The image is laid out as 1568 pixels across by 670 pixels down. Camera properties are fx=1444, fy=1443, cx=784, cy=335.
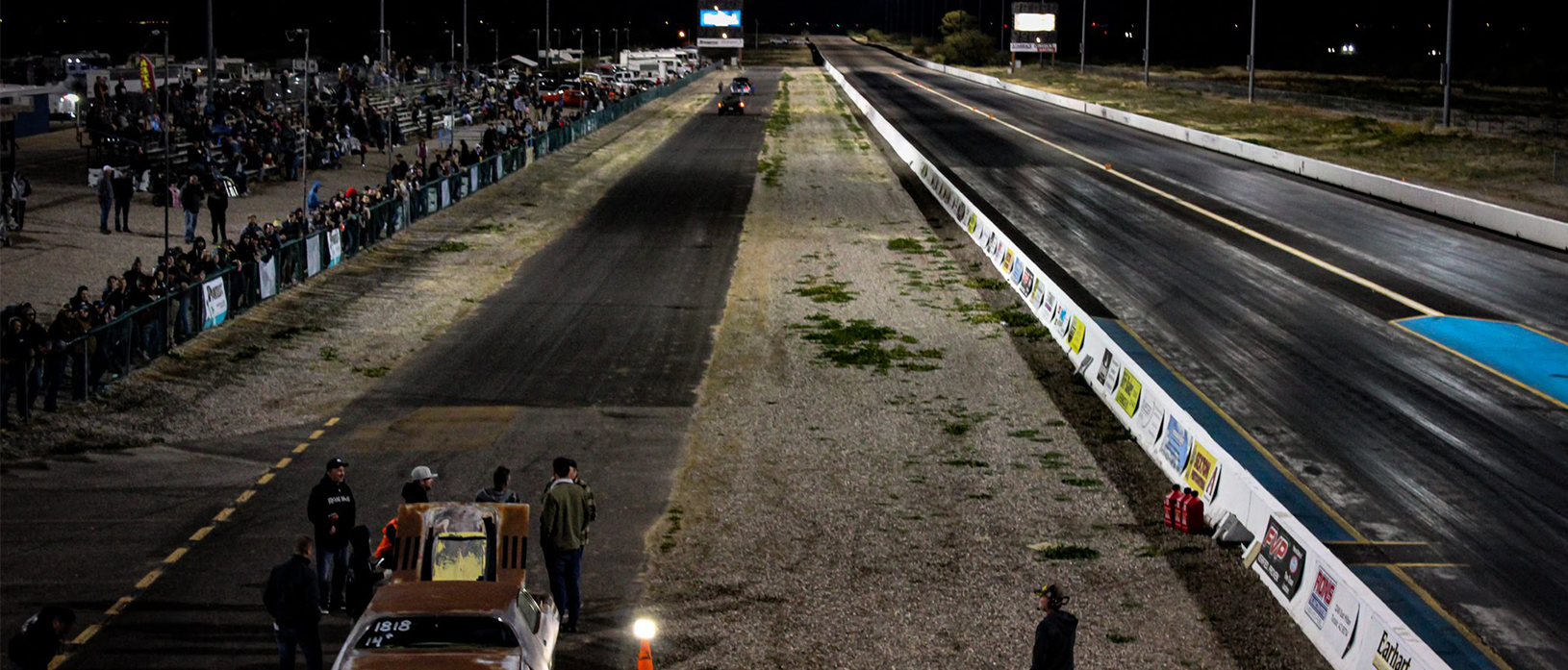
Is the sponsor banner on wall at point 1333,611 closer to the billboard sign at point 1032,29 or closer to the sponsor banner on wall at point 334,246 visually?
the sponsor banner on wall at point 334,246

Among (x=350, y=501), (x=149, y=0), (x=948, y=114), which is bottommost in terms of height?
(x=350, y=501)

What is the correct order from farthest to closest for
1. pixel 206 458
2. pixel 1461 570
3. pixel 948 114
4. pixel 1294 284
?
pixel 948 114, pixel 1294 284, pixel 206 458, pixel 1461 570

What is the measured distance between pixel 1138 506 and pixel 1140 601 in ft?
10.8

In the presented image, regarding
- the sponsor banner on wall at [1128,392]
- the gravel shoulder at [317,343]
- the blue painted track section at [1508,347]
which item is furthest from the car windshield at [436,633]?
the blue painted track section at [1508,347]

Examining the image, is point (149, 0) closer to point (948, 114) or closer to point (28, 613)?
point (948, 114)

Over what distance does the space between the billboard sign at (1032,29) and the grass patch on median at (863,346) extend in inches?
3876

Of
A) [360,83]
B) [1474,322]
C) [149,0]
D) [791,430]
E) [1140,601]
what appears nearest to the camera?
[1140,601]

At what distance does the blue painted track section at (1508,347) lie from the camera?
22703mm

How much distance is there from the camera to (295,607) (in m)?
11.3

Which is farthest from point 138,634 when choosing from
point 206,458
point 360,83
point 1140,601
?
point 360,83

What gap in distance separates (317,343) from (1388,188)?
3208 cm

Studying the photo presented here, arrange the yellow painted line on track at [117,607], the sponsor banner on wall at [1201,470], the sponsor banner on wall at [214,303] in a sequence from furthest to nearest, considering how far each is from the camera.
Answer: the sponsor banner on wall at [214,303] < the sponsor banner on wall at [1201,470] < the yellow painted line on track at [117,607]

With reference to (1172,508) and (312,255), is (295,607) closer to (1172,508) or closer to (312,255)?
(1172,508)

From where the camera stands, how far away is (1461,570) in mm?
15039
